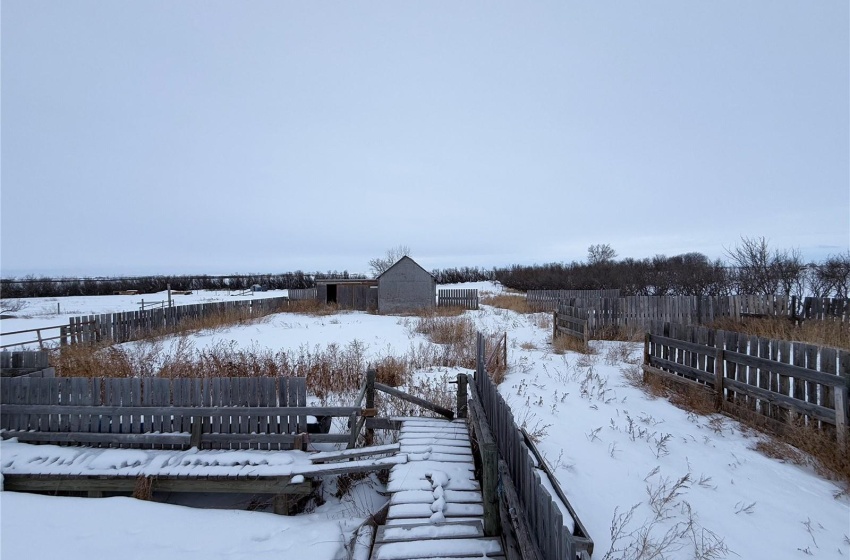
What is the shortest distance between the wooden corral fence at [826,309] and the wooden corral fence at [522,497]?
1574cm

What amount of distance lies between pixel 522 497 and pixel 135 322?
18.9 m

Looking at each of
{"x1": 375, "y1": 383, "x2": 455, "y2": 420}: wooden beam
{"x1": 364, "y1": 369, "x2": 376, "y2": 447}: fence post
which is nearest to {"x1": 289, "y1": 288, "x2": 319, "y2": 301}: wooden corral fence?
{"x1": 364, "y1": 369, "x2": 376, "y2": 447}: fence post

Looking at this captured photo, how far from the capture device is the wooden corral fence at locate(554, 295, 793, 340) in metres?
14.4

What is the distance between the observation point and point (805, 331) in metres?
10.9

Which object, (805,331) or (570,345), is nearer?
(805,331)

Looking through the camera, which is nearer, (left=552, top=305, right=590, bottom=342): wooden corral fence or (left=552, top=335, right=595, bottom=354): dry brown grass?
(left=552, top=335, right=595, bottom=354): dry brown grass

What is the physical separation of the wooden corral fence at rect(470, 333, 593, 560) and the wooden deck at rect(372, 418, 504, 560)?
291mm

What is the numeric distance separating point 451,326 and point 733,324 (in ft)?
35.1

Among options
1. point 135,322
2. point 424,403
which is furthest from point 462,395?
point 135,322

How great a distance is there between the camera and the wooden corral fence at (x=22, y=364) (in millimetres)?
6504

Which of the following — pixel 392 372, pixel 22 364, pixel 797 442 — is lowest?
pixel 797 442

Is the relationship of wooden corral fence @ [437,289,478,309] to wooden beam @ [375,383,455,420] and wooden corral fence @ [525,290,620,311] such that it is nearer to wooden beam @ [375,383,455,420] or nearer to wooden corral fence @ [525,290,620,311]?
wooden corral fence @ [525,290,620,311]

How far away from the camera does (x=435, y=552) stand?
3.23m

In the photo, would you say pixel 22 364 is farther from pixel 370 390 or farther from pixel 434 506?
pixel 434 506
